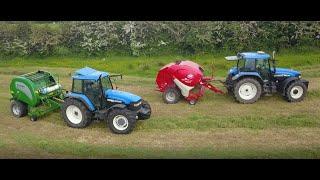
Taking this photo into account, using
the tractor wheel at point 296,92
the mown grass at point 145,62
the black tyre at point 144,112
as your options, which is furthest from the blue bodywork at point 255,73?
the black tyre at point 144,112

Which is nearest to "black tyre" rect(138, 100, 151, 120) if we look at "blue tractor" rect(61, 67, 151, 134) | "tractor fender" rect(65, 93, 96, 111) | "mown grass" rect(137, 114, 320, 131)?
"blue tractor" rect(61, 67, 151, 134)

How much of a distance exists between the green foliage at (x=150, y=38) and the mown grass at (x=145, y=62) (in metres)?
0.20

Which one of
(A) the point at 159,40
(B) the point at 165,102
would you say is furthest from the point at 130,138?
(A) the point at 159,40

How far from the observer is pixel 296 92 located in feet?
44.5

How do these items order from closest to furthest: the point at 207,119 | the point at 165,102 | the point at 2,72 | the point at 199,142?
the point at 199,142 → the point at 207,119 → the point at 165,102 → the point at 2,72

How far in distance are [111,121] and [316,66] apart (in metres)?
6.57

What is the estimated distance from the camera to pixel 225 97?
13.9 m

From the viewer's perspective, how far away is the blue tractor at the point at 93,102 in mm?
11953

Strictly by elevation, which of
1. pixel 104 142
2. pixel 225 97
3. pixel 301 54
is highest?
pixel 301 54

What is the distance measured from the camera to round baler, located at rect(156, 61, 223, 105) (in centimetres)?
1340

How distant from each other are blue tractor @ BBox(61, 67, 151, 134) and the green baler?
30.9 inches

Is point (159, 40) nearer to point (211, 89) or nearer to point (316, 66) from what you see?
point (211, 89)

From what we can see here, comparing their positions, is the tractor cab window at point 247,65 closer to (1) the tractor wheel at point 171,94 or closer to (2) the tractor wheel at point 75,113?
(1) the tractor wheel at point 171,94

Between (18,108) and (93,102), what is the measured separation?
6.59ft
